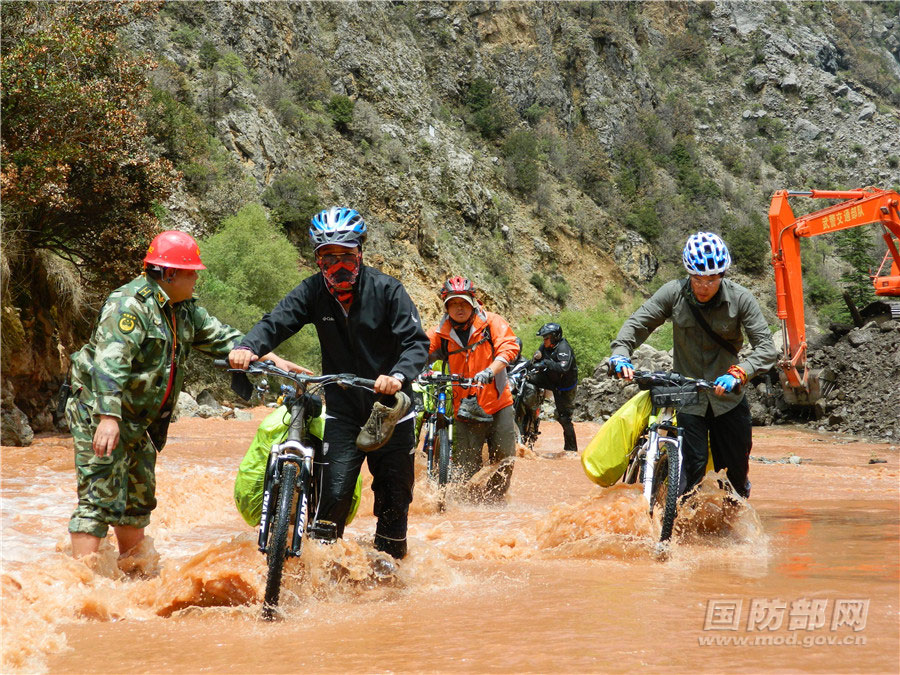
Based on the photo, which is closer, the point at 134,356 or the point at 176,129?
the point at 134,356

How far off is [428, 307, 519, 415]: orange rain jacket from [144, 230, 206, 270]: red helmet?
3370 mm

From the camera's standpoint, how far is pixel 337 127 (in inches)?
1811

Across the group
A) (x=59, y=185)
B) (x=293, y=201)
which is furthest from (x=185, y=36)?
(x=59, y=185)

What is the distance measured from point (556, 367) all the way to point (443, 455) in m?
5.66

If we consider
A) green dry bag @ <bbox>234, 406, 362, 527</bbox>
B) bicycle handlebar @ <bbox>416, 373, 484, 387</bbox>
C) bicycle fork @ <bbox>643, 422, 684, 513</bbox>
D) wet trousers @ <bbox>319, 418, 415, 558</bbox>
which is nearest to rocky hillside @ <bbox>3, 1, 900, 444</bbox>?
bicycle handlebar @ <bbox>416, 373, 484, 387</bbox>

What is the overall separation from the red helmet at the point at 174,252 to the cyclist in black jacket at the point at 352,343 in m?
0.68

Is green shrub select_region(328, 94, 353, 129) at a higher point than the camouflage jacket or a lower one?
higher

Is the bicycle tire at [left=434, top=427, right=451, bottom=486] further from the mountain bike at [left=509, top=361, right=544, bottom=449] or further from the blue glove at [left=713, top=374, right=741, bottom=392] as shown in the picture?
the mountain bike at [left=509, top=361, right=544, bottom=449]

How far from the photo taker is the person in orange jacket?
26.9 ft

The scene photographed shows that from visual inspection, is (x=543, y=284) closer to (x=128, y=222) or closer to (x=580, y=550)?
(x=128, y=222)

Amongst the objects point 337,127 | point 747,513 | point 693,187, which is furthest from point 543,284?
point 747,513

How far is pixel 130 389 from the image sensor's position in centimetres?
495

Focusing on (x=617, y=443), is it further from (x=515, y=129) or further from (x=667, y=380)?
(x=515, y=129)

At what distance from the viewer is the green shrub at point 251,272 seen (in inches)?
1137
